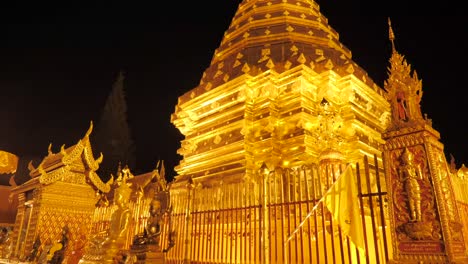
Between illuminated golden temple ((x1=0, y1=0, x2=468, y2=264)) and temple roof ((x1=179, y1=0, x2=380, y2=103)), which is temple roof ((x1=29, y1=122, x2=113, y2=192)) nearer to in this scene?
illuminated golden temple ((x1=0, y1=0, x2=468, y2=264))

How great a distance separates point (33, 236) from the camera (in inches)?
372

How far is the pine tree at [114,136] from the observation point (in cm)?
2908

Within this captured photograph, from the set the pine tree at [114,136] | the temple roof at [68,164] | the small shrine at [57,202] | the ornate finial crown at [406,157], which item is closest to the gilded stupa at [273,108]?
the temple roof at [68,164]

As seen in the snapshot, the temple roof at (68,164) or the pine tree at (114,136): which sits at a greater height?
the pine tree at (114,136)

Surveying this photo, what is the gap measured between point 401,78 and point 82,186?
9.29m

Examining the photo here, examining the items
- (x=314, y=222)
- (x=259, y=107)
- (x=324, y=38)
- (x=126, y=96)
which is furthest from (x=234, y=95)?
(x=126, y=96)

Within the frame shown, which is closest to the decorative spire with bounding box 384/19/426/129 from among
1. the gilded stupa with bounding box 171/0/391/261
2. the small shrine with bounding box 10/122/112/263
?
the gilded stupa with bounding box 171/0/391/261

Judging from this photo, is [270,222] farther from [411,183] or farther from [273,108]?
[273,108]

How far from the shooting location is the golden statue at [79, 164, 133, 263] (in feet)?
22.2

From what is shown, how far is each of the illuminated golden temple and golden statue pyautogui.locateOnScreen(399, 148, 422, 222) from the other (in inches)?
0.5

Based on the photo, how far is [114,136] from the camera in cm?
3092

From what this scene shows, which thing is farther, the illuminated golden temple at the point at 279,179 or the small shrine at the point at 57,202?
the small shrine at the point at 57,202

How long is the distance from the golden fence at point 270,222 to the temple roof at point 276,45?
4.29 m

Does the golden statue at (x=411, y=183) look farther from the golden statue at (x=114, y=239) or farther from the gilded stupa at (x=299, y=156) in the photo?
the golden statue at (x=114, y=239)
